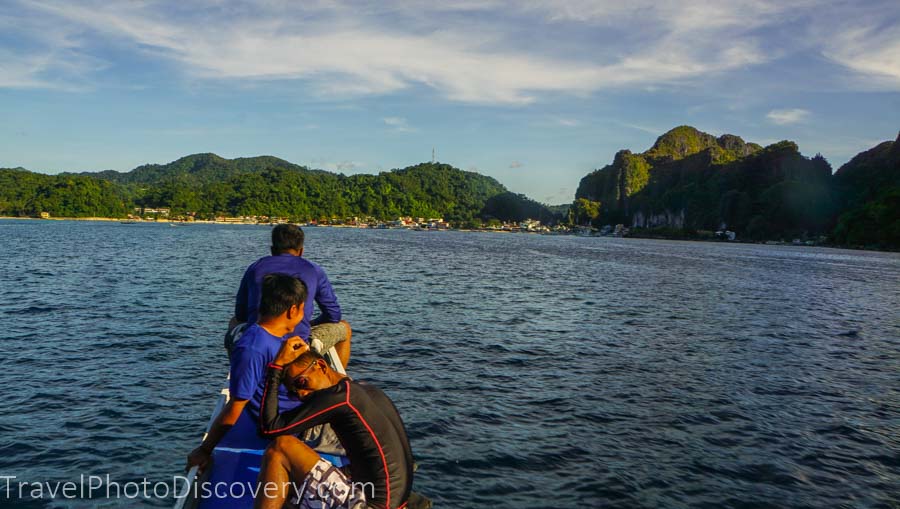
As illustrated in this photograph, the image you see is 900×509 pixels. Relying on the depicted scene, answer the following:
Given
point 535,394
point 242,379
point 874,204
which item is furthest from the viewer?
point 874,204

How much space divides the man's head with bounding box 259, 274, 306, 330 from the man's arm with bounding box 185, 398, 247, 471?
0.81m

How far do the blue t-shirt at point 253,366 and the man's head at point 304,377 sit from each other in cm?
43

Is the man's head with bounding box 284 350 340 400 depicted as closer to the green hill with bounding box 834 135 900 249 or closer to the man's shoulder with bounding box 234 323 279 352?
the man's shoulder with bounding box 234 323 279 352

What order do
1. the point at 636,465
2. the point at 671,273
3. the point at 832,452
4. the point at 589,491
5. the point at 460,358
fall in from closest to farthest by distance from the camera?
the point at 589,491 → the point at 636,465 → the point at 832,452 → the point at 460,358 → the point at 671,273

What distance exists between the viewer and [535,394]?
44.6 ft

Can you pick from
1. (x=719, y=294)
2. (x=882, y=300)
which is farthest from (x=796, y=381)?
(x=882, y=300)

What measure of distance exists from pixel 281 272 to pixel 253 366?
2208mm

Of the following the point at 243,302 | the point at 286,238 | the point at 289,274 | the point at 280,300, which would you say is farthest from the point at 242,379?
the point at 286,238

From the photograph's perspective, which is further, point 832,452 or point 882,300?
point 882,300

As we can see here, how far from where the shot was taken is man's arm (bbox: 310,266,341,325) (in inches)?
322

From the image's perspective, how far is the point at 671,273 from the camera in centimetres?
5569

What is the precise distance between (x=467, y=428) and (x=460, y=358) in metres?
5.97

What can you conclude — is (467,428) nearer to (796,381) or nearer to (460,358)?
(460,358)

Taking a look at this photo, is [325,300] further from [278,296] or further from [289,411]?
[289,411]
